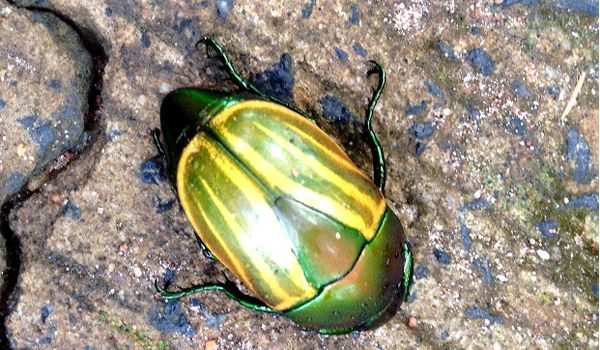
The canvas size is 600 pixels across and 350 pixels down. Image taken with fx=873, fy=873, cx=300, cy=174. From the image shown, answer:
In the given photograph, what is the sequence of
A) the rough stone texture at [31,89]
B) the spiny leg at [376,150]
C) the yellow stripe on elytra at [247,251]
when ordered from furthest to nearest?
the rough stone texture at [31,89]
the spiny leg at [376,150]
the yellow stripe on elytra at [247,251]

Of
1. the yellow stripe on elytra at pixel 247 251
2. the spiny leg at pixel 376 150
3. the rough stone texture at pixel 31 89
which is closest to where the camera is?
the yellow stripe on elytra at pixel 247 251

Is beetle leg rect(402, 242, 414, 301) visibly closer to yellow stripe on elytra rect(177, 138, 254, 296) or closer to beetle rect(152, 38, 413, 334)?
beetle rect(152, 38, 413, 334)

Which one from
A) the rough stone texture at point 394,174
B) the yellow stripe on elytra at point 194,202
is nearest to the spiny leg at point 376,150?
the rough stone texture at point 394,174

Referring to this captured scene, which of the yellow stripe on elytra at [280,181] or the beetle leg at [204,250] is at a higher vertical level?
the yellow stripe on elytra at [280,181]

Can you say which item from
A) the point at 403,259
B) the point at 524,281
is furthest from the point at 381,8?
the point at 524,281

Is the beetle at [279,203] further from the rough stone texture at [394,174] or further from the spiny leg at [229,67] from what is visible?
the rough stone texture at [394,174]

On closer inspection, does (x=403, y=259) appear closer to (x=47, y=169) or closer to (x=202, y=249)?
(x=202, y=249)

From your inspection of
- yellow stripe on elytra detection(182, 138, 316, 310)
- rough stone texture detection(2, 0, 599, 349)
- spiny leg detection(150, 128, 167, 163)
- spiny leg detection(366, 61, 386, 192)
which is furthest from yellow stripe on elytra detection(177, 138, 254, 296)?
spiny leg detection(366, 61, 386, 192)

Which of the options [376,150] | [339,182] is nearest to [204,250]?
[339,182]
